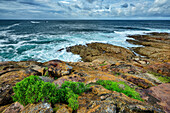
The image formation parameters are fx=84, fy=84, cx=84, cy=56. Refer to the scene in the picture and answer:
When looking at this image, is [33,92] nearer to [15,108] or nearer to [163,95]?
[15,108]

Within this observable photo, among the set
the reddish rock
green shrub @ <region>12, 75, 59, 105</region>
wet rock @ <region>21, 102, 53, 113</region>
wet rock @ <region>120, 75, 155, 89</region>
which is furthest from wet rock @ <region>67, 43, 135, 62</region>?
wet rock @ <region>21, 102, 53, 113</region>

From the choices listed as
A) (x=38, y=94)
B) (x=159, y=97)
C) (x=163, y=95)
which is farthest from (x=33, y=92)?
(x=163, y=95)

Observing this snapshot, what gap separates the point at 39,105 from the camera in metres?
4.15

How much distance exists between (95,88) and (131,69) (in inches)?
368

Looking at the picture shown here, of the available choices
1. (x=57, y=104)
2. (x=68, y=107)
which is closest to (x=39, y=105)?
(x=57, y=104)

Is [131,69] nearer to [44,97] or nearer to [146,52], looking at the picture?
[44,97]

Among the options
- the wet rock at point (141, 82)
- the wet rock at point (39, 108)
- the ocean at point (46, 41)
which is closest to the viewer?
the wet rock at point (39, 108)

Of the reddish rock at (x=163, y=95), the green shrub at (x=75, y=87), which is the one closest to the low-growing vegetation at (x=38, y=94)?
the green shrub at (x=75, y=87)

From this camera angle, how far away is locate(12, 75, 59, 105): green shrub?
4.38m

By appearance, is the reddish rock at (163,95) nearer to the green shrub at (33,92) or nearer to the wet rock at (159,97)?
the wet rock at (159,97)

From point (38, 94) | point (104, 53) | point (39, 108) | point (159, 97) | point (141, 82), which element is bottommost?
point (104, 53)

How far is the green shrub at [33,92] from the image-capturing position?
14.4ft

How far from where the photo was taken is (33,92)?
4.50 metres

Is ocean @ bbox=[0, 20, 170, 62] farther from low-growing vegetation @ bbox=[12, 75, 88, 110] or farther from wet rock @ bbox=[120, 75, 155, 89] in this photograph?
low-growing vegetation @ bbox=[12, 75, 88, 110]
